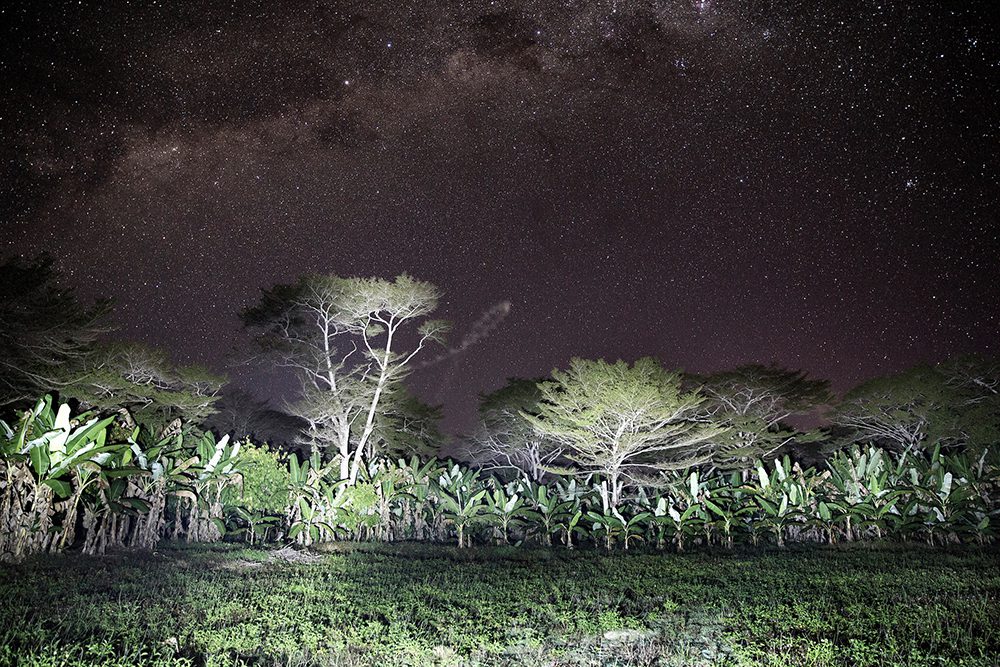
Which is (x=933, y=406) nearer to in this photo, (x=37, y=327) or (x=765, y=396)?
(x=765, y=396)

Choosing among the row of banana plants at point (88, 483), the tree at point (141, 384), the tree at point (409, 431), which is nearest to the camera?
the row of banana plants at point (88, 483)

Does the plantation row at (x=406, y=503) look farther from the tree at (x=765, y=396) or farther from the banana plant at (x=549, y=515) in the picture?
the tree at (x=765, y=396)

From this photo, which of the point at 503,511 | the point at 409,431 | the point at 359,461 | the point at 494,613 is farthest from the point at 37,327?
the point at 409,431

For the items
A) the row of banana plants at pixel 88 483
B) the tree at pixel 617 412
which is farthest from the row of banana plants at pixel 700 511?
the tree at pixel 617 412

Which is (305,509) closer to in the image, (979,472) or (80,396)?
(80,396)

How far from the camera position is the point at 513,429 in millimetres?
30031

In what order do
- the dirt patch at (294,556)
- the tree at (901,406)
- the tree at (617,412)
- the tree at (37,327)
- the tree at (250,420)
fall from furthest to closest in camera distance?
the tree at (250,420)
the tree at (901,406)
the tree at (617,412)
the tree at (37,327)
the dirt patch at (294,556)

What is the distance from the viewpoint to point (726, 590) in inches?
286

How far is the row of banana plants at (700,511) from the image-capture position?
12.5 m

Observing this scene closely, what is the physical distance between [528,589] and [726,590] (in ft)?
8.50

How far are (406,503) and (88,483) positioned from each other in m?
7.65

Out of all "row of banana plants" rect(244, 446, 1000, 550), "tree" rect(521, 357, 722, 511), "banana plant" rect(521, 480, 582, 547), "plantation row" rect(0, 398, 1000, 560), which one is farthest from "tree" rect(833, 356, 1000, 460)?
"banana plant" rect(521, 480, 582, 547)

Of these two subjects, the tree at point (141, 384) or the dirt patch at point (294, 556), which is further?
the tree at point (141, 384)

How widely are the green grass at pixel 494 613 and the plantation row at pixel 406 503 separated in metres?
1.53
